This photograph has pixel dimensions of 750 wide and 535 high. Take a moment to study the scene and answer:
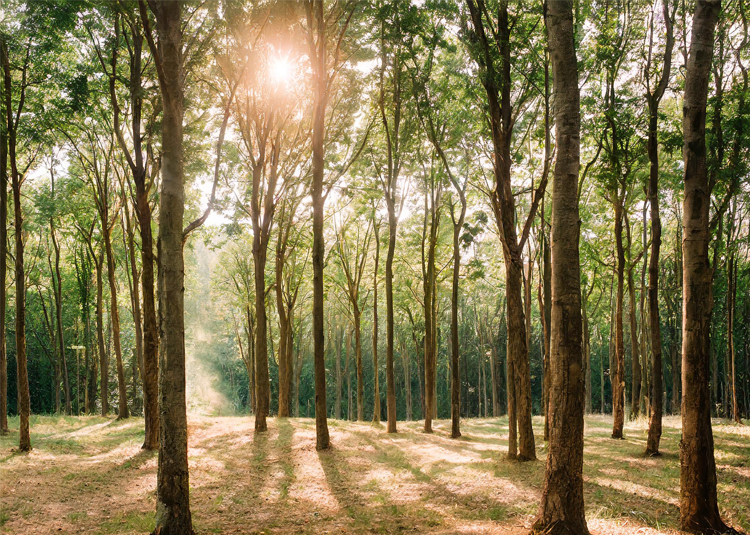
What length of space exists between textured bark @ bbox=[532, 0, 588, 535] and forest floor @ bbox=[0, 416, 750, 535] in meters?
1.00

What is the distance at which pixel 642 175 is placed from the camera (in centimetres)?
1534

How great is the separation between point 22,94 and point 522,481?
49.3ft

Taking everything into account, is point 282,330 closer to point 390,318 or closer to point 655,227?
point 390,318

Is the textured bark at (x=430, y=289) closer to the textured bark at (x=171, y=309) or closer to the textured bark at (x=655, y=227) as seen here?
the textured bark at (x=655, y=227)

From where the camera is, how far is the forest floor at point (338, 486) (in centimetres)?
679

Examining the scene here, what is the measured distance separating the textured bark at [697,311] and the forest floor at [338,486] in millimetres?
628

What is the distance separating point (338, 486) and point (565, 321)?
20.9 feet

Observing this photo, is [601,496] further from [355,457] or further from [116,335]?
[116,335]

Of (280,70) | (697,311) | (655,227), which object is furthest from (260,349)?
(697,311)

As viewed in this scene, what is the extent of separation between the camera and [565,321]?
213 inches

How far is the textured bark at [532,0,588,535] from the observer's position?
5.29 metres

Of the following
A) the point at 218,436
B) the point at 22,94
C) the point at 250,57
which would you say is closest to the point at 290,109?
the point at 250,57

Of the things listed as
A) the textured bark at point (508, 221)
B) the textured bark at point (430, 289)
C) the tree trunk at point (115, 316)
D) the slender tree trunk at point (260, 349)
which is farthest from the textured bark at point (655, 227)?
the tree trunk at point (115, 316)

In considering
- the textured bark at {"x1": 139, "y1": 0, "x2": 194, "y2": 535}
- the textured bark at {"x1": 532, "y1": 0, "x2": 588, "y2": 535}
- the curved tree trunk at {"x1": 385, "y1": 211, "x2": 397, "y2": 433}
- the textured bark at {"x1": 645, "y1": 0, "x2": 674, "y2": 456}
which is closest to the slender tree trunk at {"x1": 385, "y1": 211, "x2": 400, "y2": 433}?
the curved tree trunk at {"x1": 385, "y1": 211, "x2": 397, "y2": 433}
